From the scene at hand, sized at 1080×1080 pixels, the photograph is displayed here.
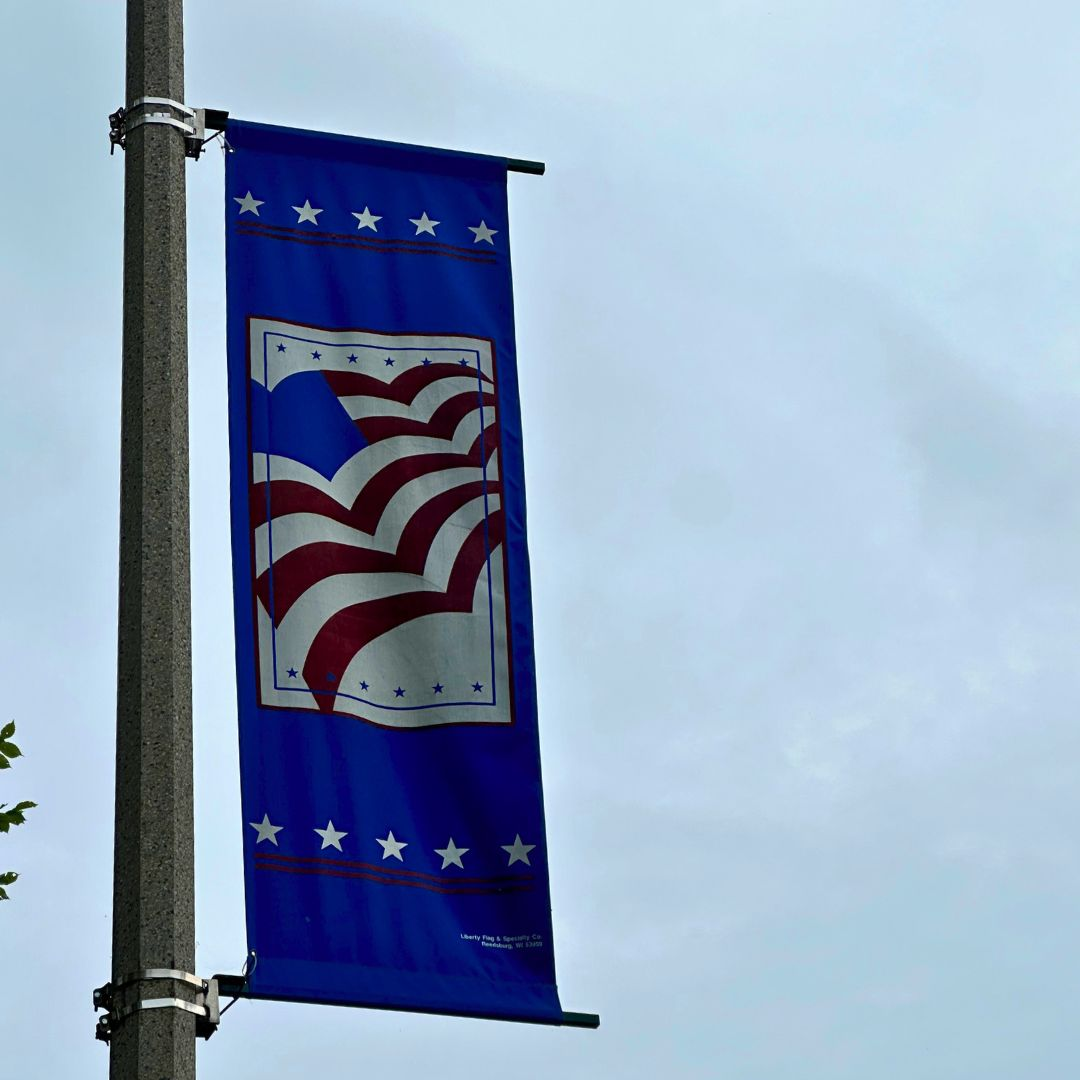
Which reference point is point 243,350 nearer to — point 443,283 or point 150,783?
point 443,283

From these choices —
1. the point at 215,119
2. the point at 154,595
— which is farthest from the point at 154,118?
the point at 154,595

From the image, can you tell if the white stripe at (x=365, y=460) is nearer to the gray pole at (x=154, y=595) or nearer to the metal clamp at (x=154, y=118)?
the gray pole at (x=154, y=595)

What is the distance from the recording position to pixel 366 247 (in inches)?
337

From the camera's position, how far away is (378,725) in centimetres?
759

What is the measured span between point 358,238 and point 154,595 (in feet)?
7.74

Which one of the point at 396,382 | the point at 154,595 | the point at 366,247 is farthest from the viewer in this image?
the point at 366,247

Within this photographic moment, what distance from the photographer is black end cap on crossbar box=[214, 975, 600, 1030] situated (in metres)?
6.57

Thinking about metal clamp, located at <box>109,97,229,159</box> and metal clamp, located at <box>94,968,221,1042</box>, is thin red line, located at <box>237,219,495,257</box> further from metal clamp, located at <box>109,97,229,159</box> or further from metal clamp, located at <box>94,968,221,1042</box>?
metal clamp, located at <box>94,968,221,1042</box>

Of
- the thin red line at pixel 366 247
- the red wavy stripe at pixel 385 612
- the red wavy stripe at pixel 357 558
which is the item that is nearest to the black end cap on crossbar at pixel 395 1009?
the red wavy stripe at pixel 385 612

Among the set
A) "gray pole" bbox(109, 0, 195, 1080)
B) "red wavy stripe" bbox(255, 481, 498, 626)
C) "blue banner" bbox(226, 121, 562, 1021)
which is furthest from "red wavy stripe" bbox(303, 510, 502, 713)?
"gray pole" bbox(109, 0, 195, 1080)

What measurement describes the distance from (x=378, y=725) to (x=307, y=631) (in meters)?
0.43

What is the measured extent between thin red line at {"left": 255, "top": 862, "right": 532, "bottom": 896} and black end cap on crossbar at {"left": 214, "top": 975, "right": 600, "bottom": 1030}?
43 centimetres

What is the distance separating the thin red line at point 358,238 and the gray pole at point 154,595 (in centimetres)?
64

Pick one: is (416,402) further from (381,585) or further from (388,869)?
(388,869)
